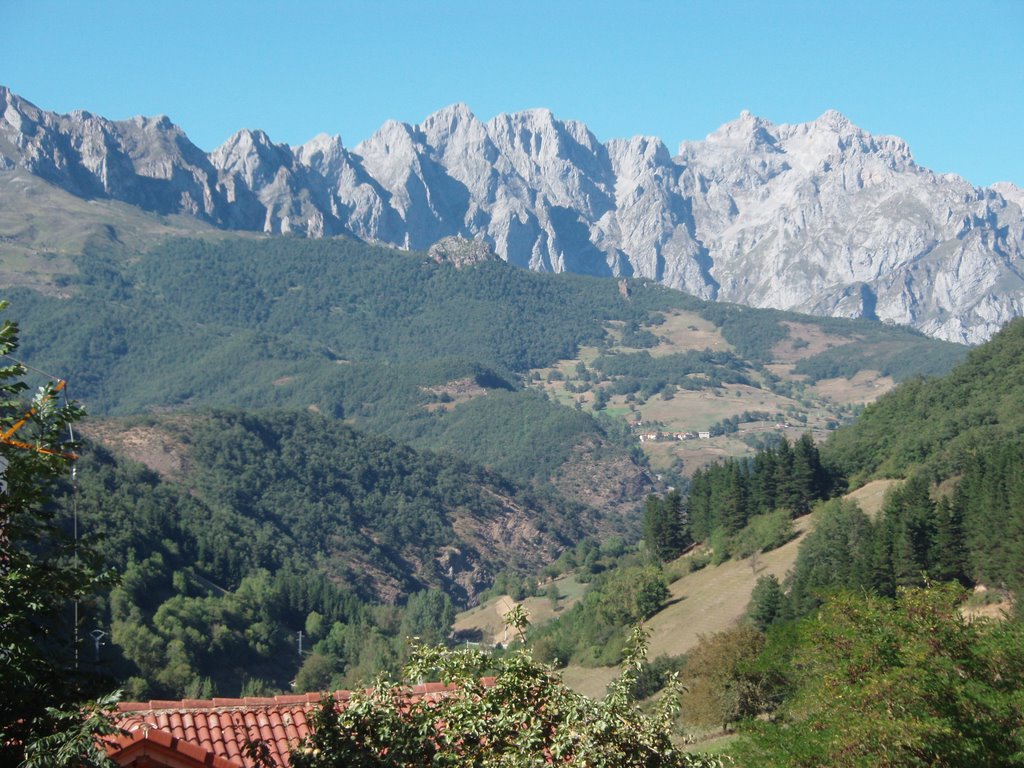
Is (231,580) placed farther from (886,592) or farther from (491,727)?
(491,727)

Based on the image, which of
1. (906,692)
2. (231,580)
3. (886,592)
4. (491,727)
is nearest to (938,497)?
(886,592)

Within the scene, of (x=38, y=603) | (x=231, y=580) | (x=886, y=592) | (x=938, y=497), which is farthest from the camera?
(x=231, y=580)

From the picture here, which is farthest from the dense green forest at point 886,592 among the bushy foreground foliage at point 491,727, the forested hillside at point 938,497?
the bushy foreground foliage at point 491,727

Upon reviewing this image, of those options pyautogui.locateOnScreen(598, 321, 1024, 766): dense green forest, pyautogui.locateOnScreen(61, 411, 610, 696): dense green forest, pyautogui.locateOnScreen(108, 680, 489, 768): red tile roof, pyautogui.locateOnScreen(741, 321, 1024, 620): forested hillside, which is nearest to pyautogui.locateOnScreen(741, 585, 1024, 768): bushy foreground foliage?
pyautogui.locateOnScreen(598, 321, 1024, 766): dense green forest

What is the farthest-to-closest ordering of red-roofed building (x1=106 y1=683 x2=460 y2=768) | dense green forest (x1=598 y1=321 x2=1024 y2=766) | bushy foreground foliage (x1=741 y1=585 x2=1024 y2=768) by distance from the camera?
dense green forest (x1=598 y1=321 x2=1024 y2=766) < bushy foreground foliage (x1=741 y1=585 x2=1024 y2=768) < red-roofed building (x1=106 y1=683 x2=460 y2=768)

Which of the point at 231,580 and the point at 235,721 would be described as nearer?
the point at 235,721

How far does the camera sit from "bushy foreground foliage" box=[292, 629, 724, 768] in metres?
14.7

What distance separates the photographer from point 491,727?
15.2 meters

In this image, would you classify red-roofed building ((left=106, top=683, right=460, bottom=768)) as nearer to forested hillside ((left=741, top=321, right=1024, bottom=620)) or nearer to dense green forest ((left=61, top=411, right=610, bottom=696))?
forested hillside ((left=741, top=321, right=1024, bottom=620))

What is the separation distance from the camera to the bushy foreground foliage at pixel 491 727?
14719 mm

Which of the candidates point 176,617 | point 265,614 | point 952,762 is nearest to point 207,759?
point 952,762

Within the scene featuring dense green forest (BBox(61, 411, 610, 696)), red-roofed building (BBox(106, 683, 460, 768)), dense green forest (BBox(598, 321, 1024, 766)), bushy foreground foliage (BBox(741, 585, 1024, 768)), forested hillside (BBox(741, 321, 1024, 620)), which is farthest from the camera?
dense green forest (BBox(61, 411, 610, 696))

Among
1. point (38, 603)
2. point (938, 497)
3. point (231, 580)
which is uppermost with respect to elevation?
→ point (938, 497)

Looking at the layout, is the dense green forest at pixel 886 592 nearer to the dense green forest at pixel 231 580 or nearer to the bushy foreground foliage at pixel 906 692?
the bushy foreground foliage at pixel 906 692
